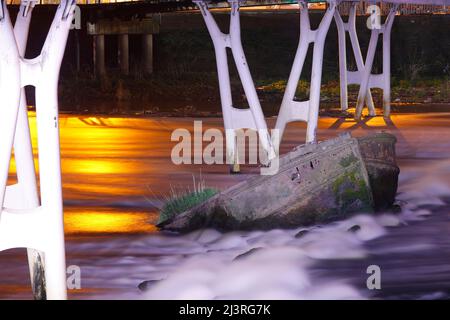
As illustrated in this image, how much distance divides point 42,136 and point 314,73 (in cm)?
922

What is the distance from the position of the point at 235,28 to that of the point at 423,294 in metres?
5.81

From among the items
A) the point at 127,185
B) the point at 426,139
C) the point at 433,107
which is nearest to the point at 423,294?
the point at 127,185

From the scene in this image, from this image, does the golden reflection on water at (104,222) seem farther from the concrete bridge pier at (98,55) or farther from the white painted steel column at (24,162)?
the concrete bridge pier at (98,55)

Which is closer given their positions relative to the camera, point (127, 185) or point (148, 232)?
point (148, 232)

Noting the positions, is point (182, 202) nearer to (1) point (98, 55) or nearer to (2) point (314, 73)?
(2) point (314, 73)

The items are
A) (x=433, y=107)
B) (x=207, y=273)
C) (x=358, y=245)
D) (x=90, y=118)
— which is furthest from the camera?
(x=433, y=107)

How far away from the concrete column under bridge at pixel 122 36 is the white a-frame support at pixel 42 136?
109ft

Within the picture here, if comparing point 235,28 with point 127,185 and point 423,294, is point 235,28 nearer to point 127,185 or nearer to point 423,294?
point 127,185

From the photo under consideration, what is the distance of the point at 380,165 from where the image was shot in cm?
1302

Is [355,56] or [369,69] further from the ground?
[355,56]

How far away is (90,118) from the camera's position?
2617 cm

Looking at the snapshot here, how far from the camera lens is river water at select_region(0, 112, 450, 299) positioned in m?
9.09

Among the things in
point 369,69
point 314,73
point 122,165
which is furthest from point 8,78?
point 369,69

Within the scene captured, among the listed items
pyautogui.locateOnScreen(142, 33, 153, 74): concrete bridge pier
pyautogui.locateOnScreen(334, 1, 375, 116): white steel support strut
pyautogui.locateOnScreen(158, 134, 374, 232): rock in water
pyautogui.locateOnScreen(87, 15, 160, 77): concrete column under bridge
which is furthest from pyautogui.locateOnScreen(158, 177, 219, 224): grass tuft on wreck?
pyautogui.locateOnScreen(142, 33, 153, 74): concrete bridge pier
